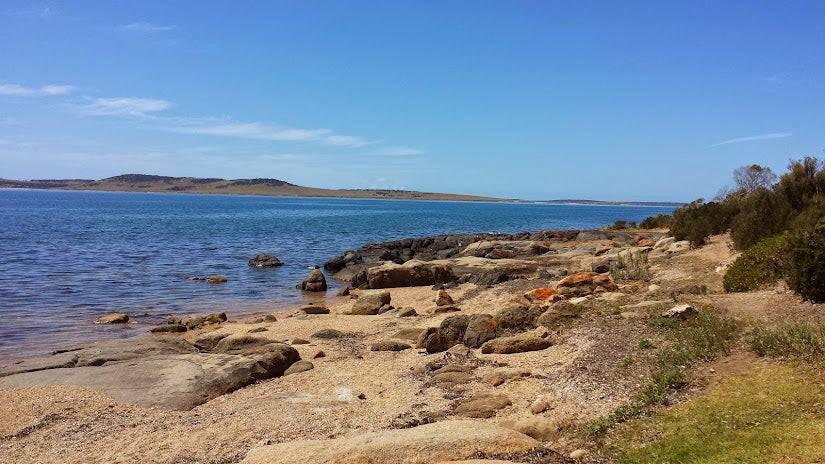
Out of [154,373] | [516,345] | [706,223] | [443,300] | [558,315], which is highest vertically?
[706,223]

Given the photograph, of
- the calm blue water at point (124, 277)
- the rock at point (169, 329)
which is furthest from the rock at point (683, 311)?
the calm blue water at point (124, 277)

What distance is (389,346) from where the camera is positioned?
53.3 ft

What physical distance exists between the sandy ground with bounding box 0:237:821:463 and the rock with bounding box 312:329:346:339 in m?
2.18

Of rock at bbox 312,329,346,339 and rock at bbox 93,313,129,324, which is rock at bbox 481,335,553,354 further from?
rock at bbox 93,313,129,324

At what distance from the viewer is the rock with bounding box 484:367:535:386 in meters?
11.3

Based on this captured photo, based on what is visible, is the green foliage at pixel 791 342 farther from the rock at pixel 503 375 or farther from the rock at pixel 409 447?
the rock at pixel 409 447

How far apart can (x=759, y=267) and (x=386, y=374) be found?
10.6m

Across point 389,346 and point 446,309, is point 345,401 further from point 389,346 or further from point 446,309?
point 446,309

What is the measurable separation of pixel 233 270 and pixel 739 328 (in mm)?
32718

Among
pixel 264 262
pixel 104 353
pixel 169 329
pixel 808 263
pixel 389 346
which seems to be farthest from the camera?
pixel 264 262

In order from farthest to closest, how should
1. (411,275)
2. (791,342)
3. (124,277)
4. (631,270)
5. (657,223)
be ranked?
(657,223), (124,277), (411,275), (631,270), (791,342)

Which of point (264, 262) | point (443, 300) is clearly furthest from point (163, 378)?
point (264, 262)

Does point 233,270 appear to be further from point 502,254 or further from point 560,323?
point 560,323

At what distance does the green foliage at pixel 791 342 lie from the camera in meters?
9.09
